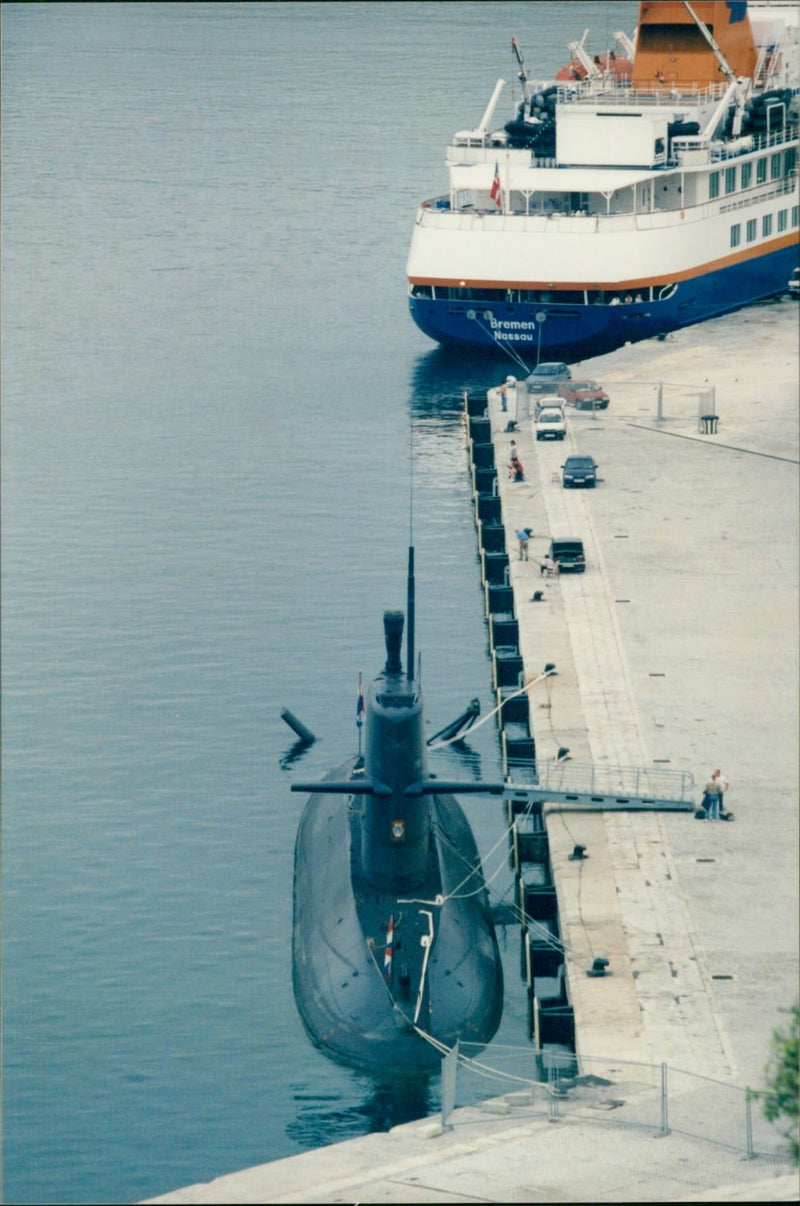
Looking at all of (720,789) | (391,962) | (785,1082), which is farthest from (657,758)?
(785,1082)

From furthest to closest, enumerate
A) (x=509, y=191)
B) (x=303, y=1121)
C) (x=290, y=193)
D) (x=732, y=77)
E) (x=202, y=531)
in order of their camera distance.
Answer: (x=290, y=193)
(x=732, y=77)
(x=509, y=191)
(x=202, y=531)
(x=303, y=1121)

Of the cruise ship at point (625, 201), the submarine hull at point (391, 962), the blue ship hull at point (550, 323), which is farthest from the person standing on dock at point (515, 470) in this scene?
the submarine hull at point (391, 962)

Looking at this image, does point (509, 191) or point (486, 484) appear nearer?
point (486, 484)

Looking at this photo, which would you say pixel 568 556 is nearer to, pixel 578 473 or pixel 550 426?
pixel 578 473

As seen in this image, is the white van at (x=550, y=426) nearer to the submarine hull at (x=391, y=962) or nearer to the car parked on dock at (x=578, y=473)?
the car parked on dock at (x=578, y=473)

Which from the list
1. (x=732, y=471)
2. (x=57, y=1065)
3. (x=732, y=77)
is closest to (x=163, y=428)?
(x=732, y=471)

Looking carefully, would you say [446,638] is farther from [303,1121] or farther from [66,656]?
[303,1121]

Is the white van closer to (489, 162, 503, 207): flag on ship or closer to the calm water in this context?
the calm water
